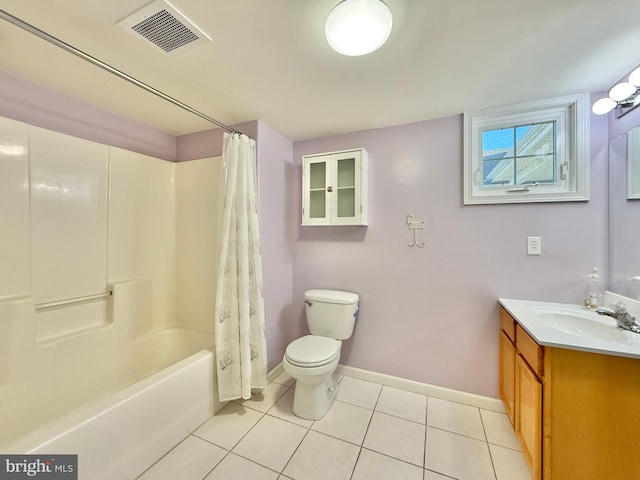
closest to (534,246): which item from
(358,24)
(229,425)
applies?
(358,24)

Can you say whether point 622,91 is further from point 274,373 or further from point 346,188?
point 274,373

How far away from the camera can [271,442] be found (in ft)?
4.84

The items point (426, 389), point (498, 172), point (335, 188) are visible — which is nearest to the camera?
point (498, 172)

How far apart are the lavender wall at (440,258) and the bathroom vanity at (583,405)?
0.55m

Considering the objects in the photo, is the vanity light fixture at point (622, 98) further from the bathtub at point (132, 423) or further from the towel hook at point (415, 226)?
the bathtub at point (132, 423)

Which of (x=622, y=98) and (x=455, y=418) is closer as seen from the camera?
(x=622, y=98)

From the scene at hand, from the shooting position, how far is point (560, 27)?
1068 millimetres

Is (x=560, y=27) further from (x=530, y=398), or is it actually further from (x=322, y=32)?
(x=530, y=398)

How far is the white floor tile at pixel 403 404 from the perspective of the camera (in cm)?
170

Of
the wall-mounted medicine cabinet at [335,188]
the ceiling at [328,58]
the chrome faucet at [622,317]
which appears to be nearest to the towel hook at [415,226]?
the wall-mounted medicine cabinet at [335,188]

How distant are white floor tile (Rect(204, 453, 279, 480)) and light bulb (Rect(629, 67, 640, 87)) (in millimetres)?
2691

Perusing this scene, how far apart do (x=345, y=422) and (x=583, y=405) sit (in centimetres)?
122

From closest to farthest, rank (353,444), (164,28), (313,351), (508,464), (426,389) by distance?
(164,28) < (508,464) < (353,444) < (313,351) < (426,389)

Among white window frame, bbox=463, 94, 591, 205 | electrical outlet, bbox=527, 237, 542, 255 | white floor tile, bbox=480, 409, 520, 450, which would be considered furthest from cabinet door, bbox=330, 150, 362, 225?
white floor tile, bbox=480, 409, 520, 450
